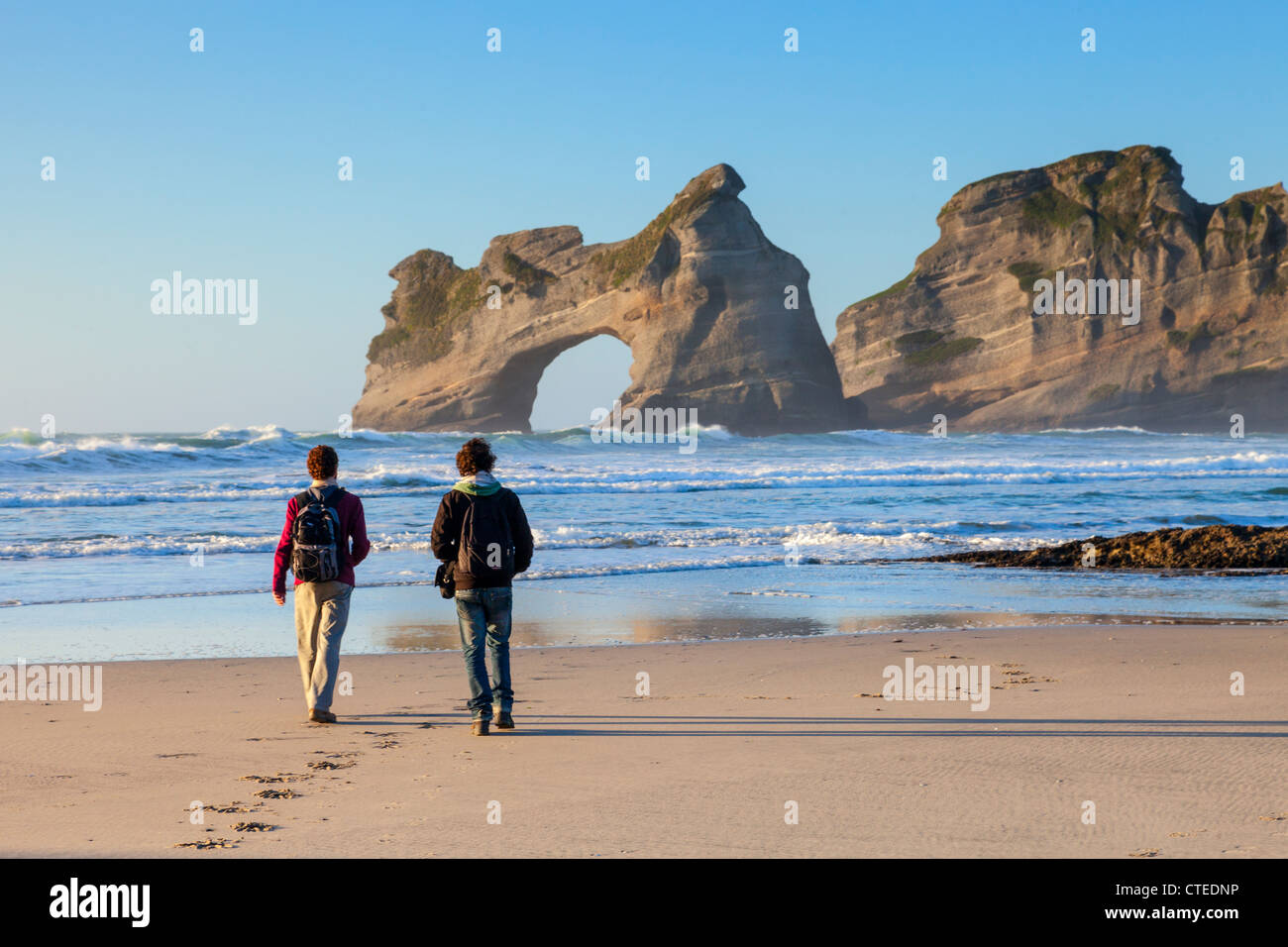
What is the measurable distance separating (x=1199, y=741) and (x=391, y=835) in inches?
145

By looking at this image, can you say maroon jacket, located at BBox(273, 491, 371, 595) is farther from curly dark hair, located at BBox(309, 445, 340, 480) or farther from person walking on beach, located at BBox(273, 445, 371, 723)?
curly dark hair, located at BBox(309, 445, 340, 480)

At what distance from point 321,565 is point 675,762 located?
234 centimetres

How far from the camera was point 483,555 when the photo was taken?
5.95 meters

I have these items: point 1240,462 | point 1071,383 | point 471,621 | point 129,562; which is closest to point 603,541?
point 129,562

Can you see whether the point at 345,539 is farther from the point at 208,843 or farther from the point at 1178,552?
the point at 1178,552

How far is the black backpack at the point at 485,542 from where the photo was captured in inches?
234

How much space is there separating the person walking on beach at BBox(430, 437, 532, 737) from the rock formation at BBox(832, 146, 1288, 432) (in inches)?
3892

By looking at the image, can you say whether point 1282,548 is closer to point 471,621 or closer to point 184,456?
point 471,621

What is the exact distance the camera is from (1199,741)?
17.0 ft

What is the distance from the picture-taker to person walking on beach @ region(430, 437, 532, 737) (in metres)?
5.96
